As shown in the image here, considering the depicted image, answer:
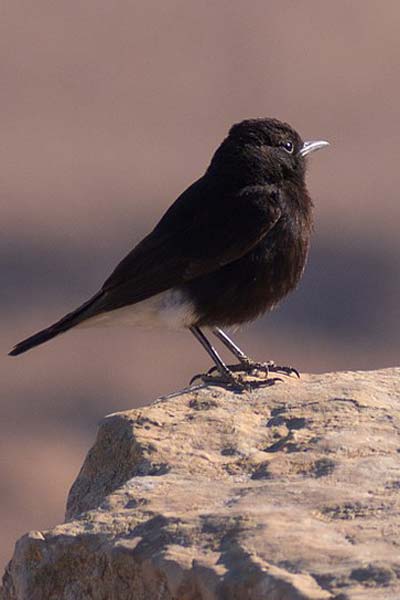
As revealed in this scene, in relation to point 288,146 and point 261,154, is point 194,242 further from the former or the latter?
point 288,146

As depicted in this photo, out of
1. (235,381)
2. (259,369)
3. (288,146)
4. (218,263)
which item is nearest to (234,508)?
(235,381)

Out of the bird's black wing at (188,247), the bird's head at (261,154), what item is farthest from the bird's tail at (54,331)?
the bird's head at (261,154)

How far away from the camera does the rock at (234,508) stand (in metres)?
4.37

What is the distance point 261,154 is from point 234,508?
3305mm

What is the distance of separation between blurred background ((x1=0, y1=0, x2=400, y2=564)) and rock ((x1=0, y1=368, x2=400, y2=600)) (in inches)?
351

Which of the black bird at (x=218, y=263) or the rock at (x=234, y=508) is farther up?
the black bird at (x=218, y=263)

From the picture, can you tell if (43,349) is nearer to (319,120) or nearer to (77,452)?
(77,452)

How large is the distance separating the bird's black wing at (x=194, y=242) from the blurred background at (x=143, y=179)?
731cm

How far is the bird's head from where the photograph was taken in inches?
305

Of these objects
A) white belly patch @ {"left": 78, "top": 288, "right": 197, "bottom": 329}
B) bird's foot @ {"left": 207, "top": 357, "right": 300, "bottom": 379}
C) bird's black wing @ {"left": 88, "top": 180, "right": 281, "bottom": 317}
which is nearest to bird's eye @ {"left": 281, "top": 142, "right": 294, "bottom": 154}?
bird's black wing @ {"left": 88, "top": 180, "right": 281, "bottom": 317}

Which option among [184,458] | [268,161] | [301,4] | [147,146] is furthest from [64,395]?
[301,4]

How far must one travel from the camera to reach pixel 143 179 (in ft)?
82.4

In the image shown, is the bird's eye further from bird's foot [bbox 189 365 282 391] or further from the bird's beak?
bird's foot [bbox 189 365 282 391]

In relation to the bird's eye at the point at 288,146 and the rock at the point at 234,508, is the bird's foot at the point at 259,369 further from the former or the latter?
the bird's eye at the point at 288,146
